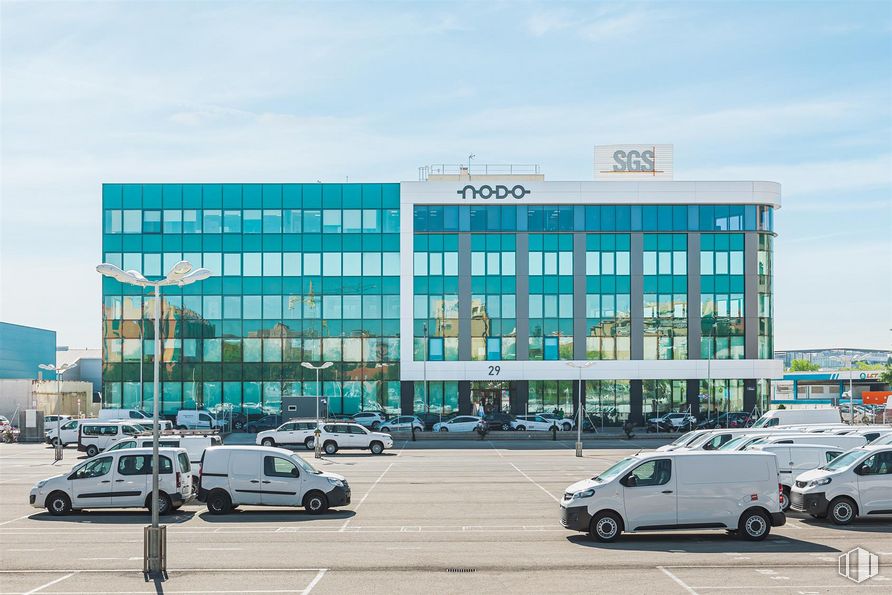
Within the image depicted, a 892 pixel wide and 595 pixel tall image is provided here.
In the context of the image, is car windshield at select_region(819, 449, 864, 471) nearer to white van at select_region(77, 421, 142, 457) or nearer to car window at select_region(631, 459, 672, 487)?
car window at select_region(631, 459, 672, 487)

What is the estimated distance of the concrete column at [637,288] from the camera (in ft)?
244

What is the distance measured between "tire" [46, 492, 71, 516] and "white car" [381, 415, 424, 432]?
136 ft

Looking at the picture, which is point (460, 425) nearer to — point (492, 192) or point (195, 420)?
point (492, 192)

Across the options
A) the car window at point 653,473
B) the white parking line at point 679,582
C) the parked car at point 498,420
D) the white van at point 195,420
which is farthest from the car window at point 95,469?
the parked car at point 498,420

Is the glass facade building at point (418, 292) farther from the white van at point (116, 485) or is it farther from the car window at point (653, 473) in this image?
the car window at point (653, 473)

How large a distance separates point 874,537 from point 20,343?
100.0m

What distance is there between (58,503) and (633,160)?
188 ft

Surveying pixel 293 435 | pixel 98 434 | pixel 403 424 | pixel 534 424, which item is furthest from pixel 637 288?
pixel 98 434

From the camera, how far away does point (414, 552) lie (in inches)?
812

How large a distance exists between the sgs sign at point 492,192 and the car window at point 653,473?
53791mm

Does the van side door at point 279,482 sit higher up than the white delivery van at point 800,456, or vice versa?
the white delivery van at point 800,456

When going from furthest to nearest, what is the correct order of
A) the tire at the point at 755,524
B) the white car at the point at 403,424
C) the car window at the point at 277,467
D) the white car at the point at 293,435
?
the white car at the point at 403,424 < the white car at the point at 293,435 < the car window at the point at 277,467 < the tire at the point at 755,524

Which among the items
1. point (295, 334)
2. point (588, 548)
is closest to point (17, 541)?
Result: point (588, 548)

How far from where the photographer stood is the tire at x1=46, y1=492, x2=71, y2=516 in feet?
88.7
